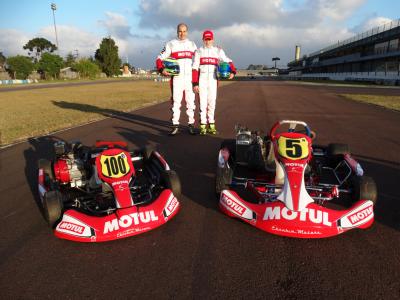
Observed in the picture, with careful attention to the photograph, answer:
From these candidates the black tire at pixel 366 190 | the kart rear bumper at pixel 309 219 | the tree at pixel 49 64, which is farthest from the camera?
the tree at pixel 49 64

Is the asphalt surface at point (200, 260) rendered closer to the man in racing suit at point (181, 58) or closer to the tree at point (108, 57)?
the man in racing suit at point (181, 58)

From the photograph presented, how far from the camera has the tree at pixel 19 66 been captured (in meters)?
66.7

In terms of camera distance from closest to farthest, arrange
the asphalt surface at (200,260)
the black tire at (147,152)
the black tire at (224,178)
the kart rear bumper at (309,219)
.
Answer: the asphalt surface at (200,260) → the kart rear bumper at (309,219) → the black tire at (224,178) → the black tire at (147,152)

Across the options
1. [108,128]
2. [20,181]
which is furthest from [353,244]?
[108,128]

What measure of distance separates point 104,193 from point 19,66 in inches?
3000

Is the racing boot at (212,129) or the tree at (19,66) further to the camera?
the tree at (19,66)

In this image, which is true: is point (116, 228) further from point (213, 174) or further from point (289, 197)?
point (213, 174)

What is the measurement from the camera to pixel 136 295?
2.20 m

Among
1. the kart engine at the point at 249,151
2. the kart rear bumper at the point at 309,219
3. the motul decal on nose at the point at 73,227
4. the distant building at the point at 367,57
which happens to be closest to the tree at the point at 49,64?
the distant building at the point at 367,57

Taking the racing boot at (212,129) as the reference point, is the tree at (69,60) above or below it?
above

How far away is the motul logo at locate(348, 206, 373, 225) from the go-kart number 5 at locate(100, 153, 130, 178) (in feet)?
7.40

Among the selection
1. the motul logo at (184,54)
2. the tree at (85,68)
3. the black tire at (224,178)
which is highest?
the tree at (85,68)

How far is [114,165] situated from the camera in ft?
10.8

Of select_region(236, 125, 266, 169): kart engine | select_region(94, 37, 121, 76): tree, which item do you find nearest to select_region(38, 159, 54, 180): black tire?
select_region(236, 125, 266, 169): kart engine
